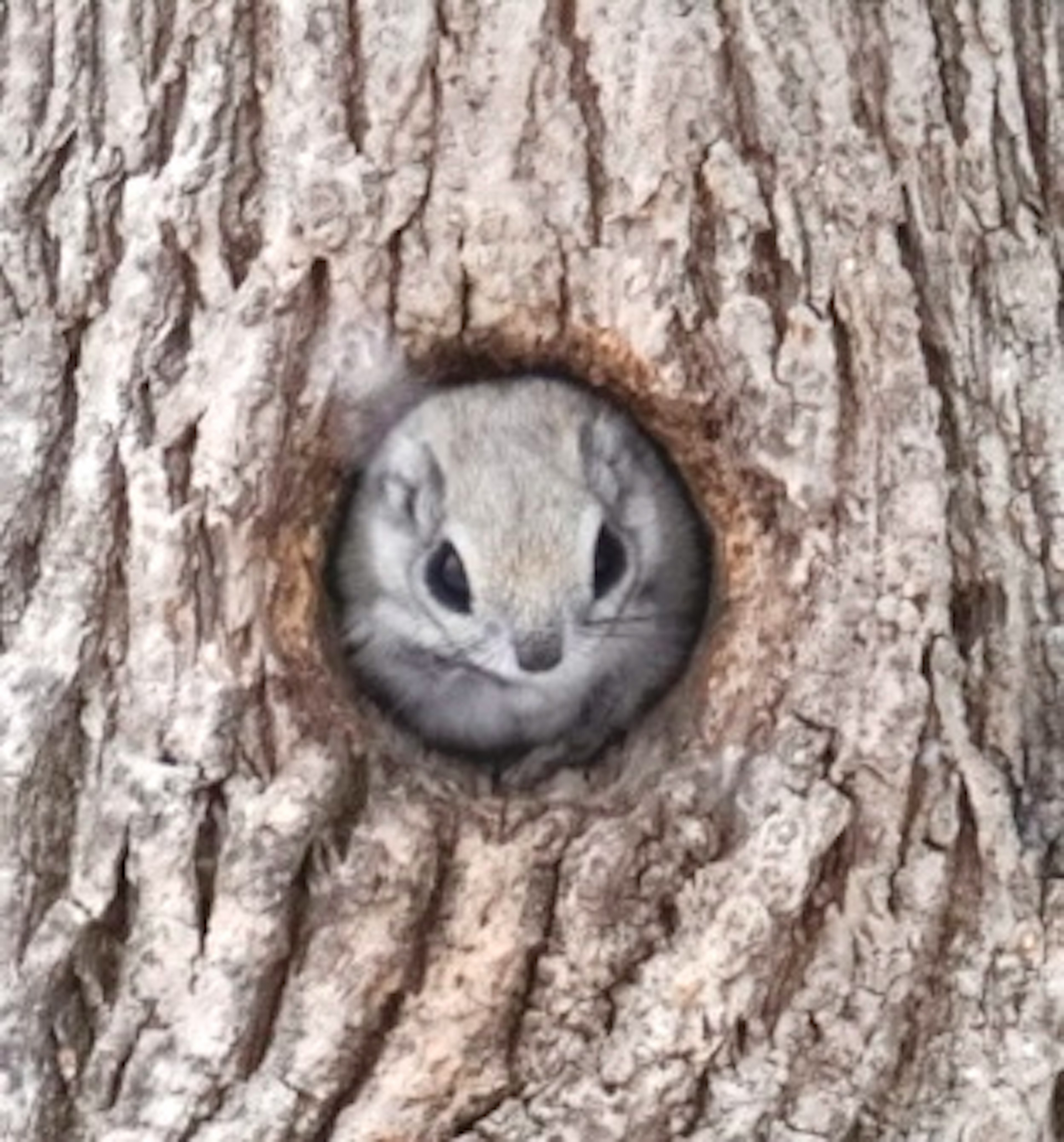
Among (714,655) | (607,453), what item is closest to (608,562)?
(607,453)

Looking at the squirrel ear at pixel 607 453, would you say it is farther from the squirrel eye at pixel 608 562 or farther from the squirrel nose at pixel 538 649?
the squirrel nose at pixel 538 649

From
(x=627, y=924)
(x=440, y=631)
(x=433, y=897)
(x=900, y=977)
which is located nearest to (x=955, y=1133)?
(x=900, y=977)

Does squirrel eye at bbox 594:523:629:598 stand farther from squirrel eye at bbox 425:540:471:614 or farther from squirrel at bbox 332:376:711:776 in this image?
squirrel eye at bbox 425:540:471:614

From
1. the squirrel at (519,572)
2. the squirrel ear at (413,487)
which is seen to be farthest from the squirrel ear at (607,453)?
the squirrel ear at (413,487)

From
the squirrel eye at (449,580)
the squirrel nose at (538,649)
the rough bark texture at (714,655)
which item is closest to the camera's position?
the rough bark texture at (714,655)

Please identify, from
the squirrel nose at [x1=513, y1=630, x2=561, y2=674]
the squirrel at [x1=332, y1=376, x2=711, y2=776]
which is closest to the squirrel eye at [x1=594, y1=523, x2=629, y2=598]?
the squirrel at [x1=332, y1=376, x2=711, y2=776]

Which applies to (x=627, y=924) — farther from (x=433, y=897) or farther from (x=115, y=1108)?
(x=115, y=1108)
